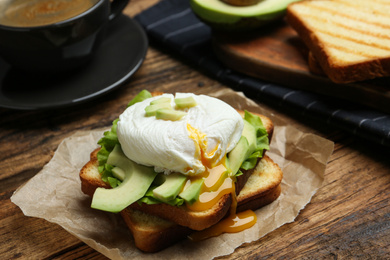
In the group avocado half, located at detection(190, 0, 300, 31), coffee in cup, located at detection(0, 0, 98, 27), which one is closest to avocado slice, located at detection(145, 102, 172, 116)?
coffee in cup, located at detection(0, 0, 98, 27)

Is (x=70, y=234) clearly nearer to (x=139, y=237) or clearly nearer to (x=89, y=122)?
(x=139, y=237)

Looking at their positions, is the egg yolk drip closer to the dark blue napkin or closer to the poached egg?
the poached egg

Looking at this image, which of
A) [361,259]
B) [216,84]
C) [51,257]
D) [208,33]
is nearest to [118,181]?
[51,257]

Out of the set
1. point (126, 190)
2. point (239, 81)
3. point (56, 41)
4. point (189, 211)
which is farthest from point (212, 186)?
point (56, 41)

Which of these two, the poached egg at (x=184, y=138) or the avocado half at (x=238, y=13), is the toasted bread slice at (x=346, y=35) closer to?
the avocado half at (x=238, y=13)

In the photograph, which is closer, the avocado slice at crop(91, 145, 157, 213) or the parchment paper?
the avocado slice at crop(91, 145, 157, 213)
